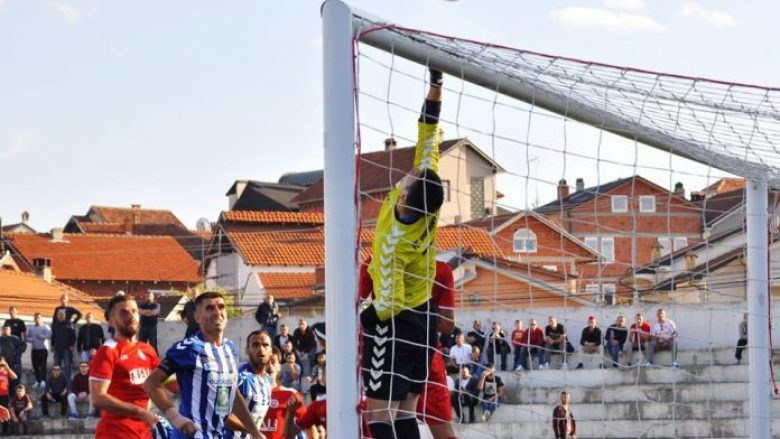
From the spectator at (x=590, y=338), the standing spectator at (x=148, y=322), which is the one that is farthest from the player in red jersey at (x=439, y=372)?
the standing spectator at (x=148, y=322)

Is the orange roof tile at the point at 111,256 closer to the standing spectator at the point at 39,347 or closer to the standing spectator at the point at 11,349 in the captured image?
the standing spectator at the point at 39,347

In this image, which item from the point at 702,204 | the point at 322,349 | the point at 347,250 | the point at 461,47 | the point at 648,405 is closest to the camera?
the point at 347,250

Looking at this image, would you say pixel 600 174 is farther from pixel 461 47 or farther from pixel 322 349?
pixel 322 349

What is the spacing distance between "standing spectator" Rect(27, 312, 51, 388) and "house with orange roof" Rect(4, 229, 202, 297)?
43.3 meters

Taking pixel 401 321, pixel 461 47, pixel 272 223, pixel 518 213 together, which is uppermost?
pixel 272 223

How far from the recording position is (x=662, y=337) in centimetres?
1844

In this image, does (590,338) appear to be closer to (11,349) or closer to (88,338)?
(88,338)

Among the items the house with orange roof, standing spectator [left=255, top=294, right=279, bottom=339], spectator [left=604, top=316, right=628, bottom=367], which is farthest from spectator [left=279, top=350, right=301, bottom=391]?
the house with orange roof

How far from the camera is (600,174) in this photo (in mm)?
8516

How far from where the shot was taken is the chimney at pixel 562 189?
8.19 metres

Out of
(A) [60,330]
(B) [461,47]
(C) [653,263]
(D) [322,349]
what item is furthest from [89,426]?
(B) [461,47]

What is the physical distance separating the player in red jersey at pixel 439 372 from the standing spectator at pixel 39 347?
17901mm

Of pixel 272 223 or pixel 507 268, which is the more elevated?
pixel 272 223

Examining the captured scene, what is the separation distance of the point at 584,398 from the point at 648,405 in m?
1.00
